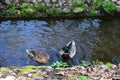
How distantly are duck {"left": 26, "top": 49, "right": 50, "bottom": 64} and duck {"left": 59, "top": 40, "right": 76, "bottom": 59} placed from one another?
603mm

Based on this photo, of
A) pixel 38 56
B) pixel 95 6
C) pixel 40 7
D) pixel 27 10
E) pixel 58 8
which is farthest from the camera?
pixel 95 6

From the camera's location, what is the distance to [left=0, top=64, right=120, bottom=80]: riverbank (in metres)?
6.04

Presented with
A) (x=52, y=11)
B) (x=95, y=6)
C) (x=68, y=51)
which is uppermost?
(x=95, y=6)

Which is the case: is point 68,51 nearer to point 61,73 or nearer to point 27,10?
point 27,10

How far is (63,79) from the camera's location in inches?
237

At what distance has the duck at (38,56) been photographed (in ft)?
31.9

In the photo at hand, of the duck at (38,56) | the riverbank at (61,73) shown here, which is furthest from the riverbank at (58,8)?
the riverbank at (61,73)

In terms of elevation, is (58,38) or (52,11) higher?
(52,11)

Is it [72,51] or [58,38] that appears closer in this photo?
[72,51]

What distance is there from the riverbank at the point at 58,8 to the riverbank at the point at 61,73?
698 centimetres

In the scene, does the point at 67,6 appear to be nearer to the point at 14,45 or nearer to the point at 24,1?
the point at 24,1

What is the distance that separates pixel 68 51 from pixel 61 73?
4.10m

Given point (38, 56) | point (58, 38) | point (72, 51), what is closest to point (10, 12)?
Answer: point (58, 38)

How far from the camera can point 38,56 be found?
9750 millimetres
